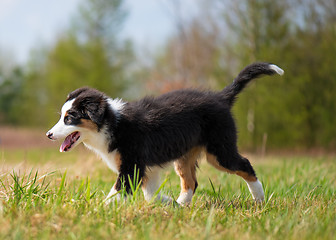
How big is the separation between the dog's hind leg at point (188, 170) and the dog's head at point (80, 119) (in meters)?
1.31

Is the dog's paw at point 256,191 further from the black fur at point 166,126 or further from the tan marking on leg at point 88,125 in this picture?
the tan marking on leg at point 88,125

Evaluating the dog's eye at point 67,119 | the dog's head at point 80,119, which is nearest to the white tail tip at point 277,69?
the dog's head at point 80,119

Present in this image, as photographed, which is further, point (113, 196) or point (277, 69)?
point (277, 69)

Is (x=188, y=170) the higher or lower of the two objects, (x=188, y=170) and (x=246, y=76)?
the lower

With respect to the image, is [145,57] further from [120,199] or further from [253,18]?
[120,199]

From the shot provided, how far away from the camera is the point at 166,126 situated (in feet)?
14.5

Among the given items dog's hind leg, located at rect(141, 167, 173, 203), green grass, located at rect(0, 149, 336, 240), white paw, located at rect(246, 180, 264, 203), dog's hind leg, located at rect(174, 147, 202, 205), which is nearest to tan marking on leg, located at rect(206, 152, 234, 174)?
dog's hind leg, located at rect(174, 147, 202, 205)

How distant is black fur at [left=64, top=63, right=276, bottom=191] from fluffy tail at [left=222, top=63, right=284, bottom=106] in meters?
0.01

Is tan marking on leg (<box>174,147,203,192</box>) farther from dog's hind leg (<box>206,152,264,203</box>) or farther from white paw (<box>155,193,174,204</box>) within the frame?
white paw (<box>155,193,174,204</box>)

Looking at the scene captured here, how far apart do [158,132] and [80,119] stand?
0.90 meters

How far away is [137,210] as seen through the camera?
3.39m

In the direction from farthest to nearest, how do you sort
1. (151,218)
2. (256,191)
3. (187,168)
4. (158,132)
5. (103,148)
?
(187,168), (256,191), (158,132), (103,148), (151,218)

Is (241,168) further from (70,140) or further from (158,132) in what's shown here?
(70,140)

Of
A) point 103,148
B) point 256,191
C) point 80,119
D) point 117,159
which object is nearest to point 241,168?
point 256,191
